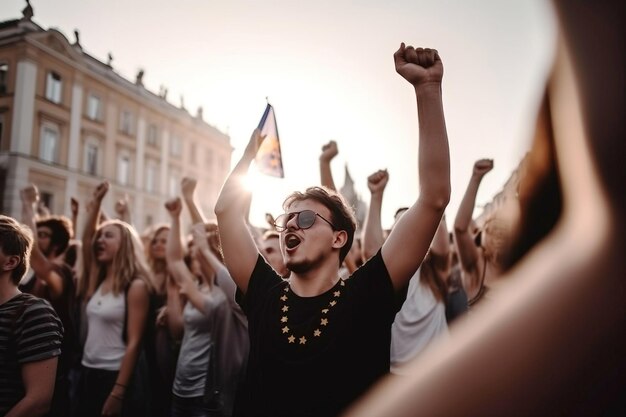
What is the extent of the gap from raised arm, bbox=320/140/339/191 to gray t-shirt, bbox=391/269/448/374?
43.6 inches

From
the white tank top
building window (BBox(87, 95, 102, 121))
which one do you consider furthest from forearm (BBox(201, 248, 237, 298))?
building window (BBox(87, 95, 102, 121))

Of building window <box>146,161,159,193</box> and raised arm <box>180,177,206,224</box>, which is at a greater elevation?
building window <box>146,161,159,193</box>

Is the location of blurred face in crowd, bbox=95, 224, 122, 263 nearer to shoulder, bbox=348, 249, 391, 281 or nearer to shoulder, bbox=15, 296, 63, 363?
shoulder, bbox=15, 296, 63, 363

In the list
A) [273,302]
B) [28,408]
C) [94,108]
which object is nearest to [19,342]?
[28,408]

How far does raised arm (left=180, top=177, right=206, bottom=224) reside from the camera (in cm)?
454

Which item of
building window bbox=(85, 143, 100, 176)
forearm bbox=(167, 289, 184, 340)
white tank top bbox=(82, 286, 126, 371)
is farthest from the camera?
building window bbox=(85, 143, 100, 176)

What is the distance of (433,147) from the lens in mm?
1911

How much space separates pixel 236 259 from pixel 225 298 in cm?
195

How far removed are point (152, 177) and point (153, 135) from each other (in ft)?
10.7

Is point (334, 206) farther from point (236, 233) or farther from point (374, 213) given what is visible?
point (374, 213)

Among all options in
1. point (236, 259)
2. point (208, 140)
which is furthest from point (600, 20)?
point (208, 140)

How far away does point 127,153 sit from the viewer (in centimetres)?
3572

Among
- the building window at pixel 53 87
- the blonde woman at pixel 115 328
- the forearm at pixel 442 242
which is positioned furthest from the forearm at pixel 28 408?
the building window at pixel 53 87

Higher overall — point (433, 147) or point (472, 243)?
point (433, 147)
